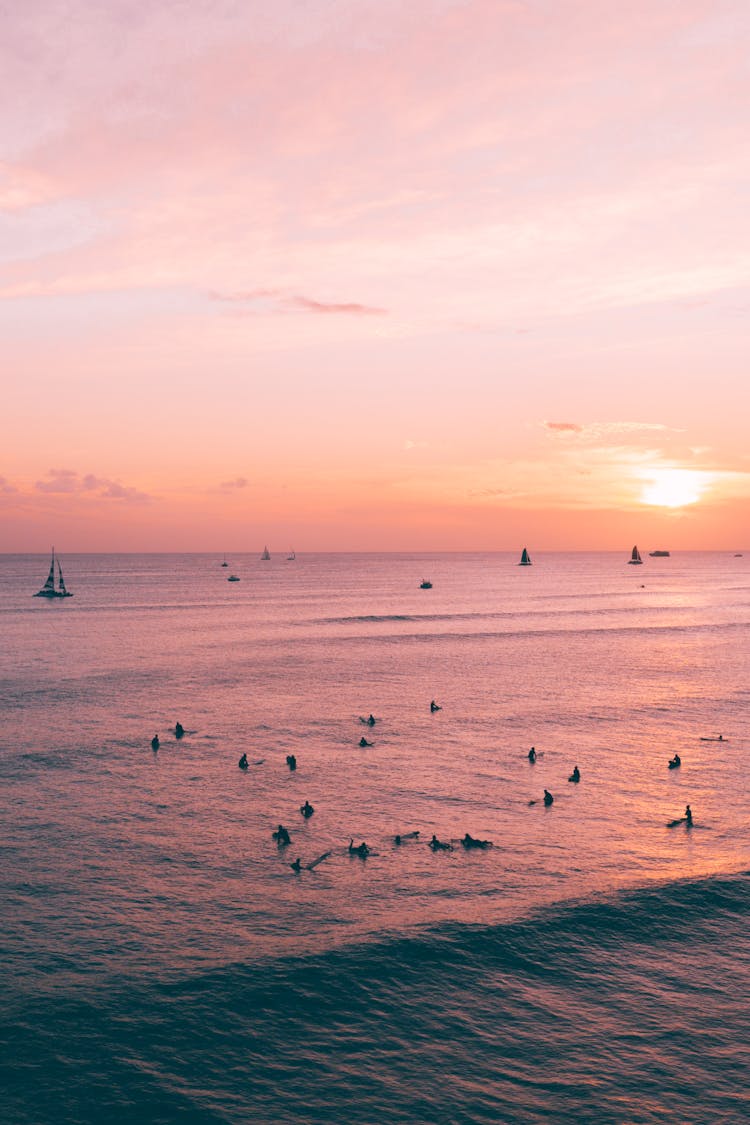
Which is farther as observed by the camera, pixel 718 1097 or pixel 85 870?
pixel 85 870

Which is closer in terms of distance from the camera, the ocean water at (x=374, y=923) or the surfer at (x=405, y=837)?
the ocean water at (x=374, y=923)

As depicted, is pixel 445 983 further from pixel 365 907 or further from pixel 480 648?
pixel 480 648

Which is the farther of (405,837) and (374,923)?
(405,837)

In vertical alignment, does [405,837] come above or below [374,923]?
above

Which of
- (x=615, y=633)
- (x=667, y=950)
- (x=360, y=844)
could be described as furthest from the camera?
(x=615, y=633)

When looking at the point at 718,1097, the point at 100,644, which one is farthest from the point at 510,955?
the point at 100,644

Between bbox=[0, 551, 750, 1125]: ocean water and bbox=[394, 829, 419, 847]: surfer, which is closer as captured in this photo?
bbox=[0, 551, 750, 1125]: ocean water

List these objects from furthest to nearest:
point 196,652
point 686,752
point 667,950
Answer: point 196,652
point 686,752
point 667,950
